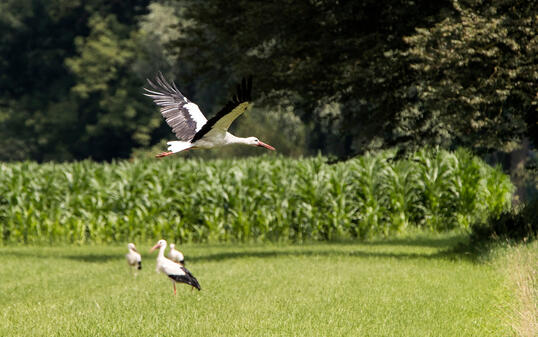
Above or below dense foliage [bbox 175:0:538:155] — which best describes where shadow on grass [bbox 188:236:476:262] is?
below

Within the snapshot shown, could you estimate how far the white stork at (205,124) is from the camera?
6.58 meters

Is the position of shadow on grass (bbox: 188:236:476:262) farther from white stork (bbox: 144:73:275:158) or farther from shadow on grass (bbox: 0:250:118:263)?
white stork (bbox: 144:73:275:158)

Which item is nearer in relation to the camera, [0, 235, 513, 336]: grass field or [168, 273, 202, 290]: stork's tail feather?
[0, 235, 513, 336]: grass field

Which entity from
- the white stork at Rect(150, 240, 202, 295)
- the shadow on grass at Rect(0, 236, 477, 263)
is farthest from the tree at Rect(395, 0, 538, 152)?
the white stork at Rect(150, 240, 202, 295)

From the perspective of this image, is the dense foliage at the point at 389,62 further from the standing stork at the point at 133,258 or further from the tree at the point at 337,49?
the standing stork at the point at 133,258

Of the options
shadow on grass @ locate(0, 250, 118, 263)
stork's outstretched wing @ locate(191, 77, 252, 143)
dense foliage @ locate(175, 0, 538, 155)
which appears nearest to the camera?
stork's outstretched wing @ locate(191, 77, 252, 143)

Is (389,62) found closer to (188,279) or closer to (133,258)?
(133,258)

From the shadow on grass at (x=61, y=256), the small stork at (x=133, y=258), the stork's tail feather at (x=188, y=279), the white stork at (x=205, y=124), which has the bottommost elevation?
the shadow on grass at (x=61, y=256)

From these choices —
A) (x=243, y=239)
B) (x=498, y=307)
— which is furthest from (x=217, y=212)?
(x=498, y=307)

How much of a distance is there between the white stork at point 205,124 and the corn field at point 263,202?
15.5m

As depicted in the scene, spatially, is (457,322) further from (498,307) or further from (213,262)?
(213,262)

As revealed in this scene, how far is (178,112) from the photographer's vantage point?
28.0 ft

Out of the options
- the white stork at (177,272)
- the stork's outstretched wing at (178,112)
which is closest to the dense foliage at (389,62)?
the white stork at (177,272)

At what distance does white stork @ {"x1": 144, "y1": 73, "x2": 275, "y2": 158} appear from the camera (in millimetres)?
6578
